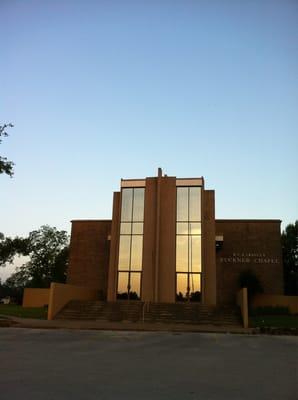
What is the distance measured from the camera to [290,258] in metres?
54.4

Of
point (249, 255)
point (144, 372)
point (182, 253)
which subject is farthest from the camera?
point (249, 255)

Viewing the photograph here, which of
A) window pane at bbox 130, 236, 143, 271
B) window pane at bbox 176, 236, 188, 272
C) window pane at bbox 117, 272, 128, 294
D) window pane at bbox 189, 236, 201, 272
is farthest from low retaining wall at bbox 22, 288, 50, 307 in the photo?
window pane at bbox 189, 236, 201, 272

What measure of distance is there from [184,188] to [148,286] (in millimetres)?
Answer: 8900

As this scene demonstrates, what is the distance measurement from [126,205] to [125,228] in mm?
2038

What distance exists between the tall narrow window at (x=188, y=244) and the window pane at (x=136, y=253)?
3.07 m

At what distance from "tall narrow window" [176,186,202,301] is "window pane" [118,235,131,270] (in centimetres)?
418

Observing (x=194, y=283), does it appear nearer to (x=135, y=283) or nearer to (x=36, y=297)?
(x=135, y=283)

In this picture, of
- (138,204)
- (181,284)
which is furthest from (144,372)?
(138,204)

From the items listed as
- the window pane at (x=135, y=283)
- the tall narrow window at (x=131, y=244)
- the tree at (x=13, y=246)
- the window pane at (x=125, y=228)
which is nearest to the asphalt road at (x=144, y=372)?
the tree at (x=13, y=246)

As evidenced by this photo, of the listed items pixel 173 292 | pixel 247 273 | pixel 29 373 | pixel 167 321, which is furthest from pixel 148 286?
pixel 29 373

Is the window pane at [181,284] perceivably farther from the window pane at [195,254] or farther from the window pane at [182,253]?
the window pane at [195,254]

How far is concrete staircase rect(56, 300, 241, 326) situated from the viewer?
90.1 ft

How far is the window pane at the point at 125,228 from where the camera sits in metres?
35.7

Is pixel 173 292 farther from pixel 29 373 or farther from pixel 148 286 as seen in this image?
pixel 29 373
